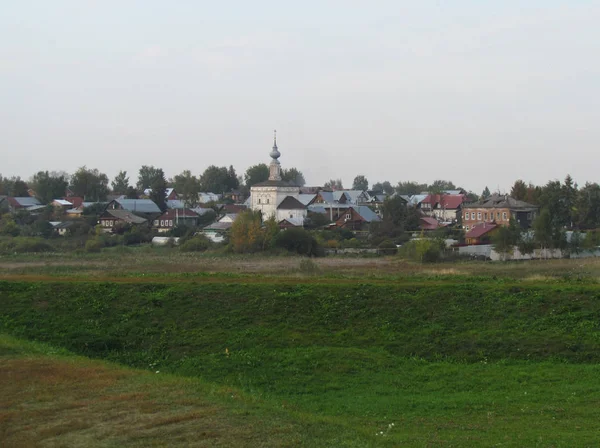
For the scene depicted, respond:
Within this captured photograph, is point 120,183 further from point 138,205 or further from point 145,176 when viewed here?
point 138,205

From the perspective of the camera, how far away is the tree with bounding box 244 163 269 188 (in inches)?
4712

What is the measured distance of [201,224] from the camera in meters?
81.6

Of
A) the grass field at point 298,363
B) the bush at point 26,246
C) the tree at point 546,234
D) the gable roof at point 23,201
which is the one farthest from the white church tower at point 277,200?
the grass field at point 298,363

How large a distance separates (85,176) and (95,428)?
94447mm

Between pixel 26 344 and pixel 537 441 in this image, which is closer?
pixel 537 441

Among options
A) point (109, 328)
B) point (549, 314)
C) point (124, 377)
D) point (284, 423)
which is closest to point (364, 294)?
point (549, 314)

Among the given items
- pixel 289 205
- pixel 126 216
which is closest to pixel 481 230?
pixel 289 205

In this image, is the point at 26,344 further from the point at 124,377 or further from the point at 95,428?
the point at 95,428

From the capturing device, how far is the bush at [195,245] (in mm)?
61094

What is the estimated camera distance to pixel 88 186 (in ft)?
336

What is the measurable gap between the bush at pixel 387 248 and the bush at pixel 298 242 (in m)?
4.59

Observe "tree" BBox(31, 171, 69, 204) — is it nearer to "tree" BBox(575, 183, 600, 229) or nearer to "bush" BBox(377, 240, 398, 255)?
"bush" BBox(377, 240, 398, 255)

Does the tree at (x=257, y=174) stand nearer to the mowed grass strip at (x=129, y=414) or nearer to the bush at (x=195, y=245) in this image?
the bush at (x=195, y=245)

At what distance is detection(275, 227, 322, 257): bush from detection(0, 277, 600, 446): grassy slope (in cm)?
2957
